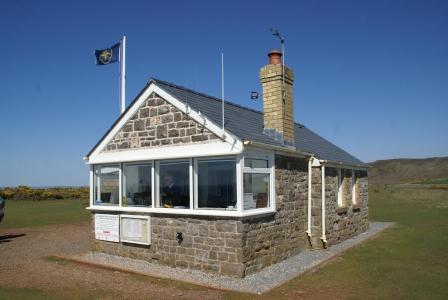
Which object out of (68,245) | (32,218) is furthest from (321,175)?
(32,218)

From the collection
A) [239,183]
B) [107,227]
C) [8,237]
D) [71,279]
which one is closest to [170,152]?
[239,183]

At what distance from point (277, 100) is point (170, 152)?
138 inches

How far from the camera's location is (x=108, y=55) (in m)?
14.9

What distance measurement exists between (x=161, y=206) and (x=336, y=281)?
16.1 ft

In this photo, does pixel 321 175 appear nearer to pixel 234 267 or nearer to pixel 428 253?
pixel 428 253

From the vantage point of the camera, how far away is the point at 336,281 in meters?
9.12

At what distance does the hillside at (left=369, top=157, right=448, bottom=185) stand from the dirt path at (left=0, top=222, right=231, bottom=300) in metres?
97.3

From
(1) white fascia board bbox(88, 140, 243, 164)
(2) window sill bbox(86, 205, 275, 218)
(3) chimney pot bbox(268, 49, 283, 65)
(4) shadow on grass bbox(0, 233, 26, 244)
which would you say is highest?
(3) chimney pot bbox(268, 49, 283, 65)

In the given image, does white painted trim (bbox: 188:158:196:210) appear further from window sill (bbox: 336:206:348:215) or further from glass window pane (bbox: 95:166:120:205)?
window sill (bbox: 336:206:348:215)

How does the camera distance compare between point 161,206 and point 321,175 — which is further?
point 321,175

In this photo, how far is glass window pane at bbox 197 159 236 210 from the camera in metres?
9.82

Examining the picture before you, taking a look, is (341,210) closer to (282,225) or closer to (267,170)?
(282,225)

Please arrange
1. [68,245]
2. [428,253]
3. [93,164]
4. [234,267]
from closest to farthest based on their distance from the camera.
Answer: [234,267]
[428,253]
[93,164]
[68,245]

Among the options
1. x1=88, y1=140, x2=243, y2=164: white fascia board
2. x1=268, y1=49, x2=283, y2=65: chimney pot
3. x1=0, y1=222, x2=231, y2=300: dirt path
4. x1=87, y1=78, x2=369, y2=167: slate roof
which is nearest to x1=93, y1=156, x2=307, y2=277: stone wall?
x1=87, y1=78, x2=369, y2=167: slate roof
